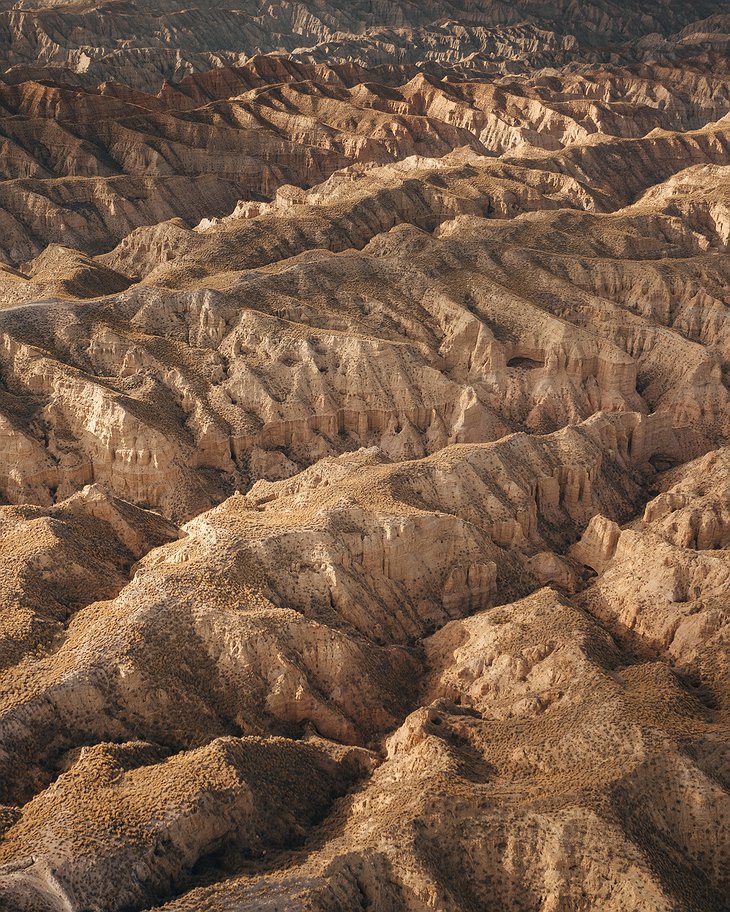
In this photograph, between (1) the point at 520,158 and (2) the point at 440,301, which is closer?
(2) the point at 440,301

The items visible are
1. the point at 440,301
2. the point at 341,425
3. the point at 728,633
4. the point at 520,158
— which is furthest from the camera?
the point at 520,158

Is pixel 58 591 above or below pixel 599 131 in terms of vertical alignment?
below

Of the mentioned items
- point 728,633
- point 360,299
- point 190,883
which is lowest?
point 728,633

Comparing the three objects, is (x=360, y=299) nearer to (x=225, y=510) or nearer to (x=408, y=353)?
(x=408, y=353)

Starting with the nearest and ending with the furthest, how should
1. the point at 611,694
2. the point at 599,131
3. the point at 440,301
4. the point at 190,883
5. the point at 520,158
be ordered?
the point at 190,883, the point at 611,694, the point at 440,301, the point at 520,158, the point at 599,131

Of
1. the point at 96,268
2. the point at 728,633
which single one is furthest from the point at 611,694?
the point at 96,268

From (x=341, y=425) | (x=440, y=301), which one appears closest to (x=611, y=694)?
(x=341, y=425)
